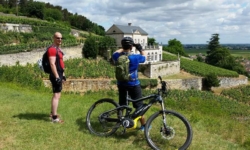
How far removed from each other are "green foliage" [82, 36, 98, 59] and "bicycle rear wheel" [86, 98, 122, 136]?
98.1 feet

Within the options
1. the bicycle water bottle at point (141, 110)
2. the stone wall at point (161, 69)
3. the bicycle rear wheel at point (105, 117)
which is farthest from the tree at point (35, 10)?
the bicycle water bottle at point (141, 110)

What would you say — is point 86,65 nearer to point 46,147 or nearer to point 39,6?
point 46,147

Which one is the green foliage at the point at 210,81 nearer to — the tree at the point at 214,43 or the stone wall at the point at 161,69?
the stone wall at the point at 161,69

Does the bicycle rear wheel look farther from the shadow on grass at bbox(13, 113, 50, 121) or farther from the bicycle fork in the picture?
the shadow on grass at bbox(13, 113, 50, 121)

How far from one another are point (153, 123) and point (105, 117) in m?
1.03

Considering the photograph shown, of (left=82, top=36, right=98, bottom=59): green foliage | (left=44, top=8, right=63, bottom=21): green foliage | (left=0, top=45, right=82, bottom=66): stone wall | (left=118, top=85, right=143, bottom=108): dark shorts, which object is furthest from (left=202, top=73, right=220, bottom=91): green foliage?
(left=44, top=8, right=63, bottom=21): green foliage

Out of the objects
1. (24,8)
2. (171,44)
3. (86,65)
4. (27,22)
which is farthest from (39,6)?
(171,44)

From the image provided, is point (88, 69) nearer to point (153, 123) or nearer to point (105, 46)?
point (105, 46)

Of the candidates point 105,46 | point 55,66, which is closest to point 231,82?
point 105,46

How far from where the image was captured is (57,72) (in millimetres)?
5387

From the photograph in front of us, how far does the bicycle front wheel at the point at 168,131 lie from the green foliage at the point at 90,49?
3092cm

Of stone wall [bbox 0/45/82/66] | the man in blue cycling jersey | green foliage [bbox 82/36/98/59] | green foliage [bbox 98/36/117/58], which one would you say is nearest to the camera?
the man in blue cycling jersey

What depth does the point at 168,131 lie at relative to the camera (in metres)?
4.45

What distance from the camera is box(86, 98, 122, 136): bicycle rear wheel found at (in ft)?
16.3
